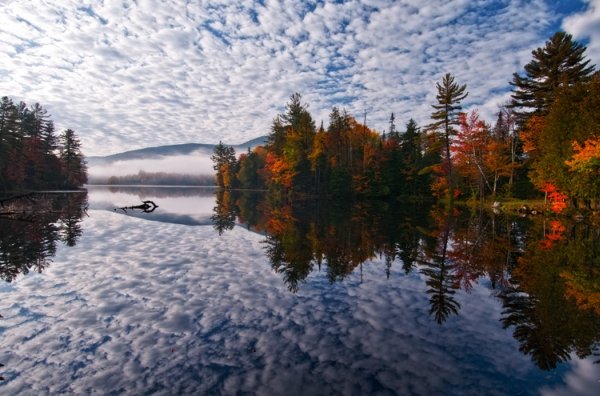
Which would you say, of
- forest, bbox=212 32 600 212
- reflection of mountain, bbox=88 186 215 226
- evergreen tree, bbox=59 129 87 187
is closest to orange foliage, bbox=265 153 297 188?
forest, bbox=212 32 600 212

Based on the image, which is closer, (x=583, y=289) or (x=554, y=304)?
(x=554, y=304)

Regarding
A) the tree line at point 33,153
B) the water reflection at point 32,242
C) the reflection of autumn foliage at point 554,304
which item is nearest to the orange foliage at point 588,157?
the reflection of autumn foliage at point 554,304

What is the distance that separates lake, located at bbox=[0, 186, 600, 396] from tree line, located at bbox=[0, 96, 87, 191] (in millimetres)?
60840

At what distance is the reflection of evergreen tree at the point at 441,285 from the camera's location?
30.7 ft

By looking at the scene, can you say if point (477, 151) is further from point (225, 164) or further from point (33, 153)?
point (225, 164)

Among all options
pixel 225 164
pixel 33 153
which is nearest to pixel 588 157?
pixel 33 153

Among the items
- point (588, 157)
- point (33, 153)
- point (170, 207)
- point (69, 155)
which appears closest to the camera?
point (588, 157)

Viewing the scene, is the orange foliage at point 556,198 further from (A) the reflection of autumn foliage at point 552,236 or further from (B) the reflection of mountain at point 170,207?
(B) the reflection of mountain at point 170,207

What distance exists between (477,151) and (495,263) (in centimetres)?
4341

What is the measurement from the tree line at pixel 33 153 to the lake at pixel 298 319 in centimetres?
6084

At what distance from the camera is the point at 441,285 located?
11.7 metres

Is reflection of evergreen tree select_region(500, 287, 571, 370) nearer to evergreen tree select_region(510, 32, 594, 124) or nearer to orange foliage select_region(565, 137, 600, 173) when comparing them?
orange foliage select_region(565, 137, 600, 173)

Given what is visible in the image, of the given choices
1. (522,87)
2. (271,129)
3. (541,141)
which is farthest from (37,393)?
(271,129)

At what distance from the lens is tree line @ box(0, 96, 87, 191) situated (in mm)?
62031
